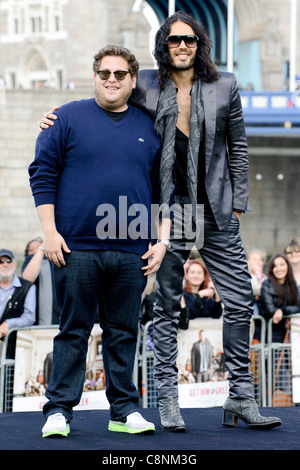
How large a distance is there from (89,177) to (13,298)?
10.5 feet

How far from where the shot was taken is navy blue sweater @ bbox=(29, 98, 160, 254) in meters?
4.19

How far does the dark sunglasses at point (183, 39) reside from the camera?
176 inches

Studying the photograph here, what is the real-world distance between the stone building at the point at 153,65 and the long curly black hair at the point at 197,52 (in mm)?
21649

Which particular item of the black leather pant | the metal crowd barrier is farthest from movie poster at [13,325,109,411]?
the black leather pant

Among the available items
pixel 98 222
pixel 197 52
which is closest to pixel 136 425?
pixel 98 222

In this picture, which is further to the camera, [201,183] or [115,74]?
[201,183]

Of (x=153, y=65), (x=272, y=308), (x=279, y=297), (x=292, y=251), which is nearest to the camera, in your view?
(x=272, y=308)

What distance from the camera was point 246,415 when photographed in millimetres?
4562

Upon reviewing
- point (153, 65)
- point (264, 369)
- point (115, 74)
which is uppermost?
point (153, 65)

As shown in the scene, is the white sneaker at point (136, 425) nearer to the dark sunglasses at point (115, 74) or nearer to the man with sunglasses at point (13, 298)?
the dark sunglasses at point (115, 74)

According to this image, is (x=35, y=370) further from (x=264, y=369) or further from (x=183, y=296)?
(x=264, y=369)

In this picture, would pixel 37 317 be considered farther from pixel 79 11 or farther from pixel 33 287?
pixel 79 11

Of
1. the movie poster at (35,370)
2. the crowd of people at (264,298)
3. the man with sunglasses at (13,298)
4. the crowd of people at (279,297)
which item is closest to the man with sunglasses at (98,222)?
the movie poster at (35,370)
